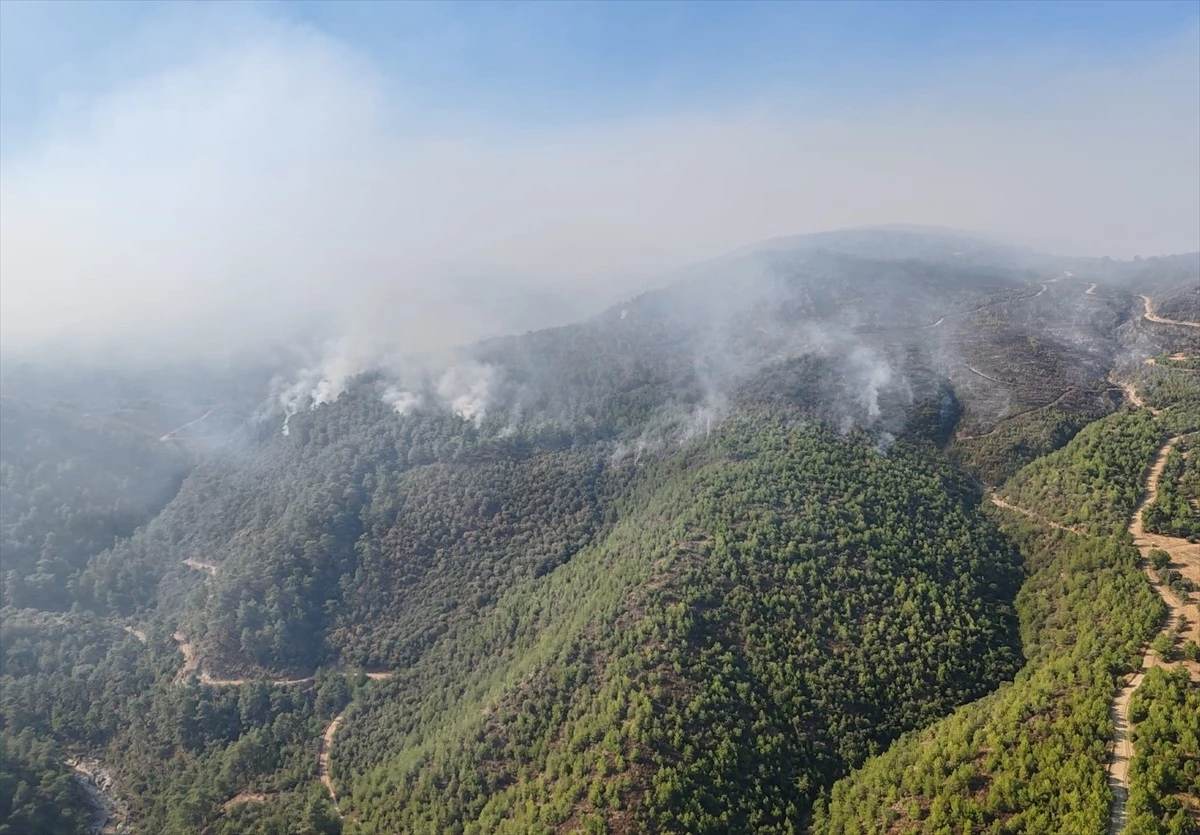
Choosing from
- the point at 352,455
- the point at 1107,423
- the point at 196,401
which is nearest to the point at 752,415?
the point at 1107,423

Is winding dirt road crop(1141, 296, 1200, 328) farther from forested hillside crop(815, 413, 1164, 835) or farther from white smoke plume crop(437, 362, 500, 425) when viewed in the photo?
white smoke plume crop(437, 362, 500, 425)

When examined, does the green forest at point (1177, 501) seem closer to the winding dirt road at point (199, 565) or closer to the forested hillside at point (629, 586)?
the forested hillside at point (629, 586)

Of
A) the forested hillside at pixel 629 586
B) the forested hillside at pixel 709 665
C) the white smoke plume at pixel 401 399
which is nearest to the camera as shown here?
the forested hillside at pixel 629 586

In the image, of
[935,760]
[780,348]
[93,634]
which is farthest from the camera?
[780,348]

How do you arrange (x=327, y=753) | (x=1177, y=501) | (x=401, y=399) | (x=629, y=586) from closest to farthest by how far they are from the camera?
(x=1177, y=501) < (x=629, y=586) < (x=327, y=753) < (x=401, y=399)

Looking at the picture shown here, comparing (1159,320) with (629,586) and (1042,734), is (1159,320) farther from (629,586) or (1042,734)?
(629,586)

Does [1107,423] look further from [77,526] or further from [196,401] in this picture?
[196,401]

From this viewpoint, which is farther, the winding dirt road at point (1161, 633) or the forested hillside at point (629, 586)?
the forested hillside at point (629, 586)

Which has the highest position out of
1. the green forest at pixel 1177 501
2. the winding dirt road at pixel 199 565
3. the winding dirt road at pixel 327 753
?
the green forest at pixel 1177 501

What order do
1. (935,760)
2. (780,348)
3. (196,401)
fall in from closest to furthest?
1. (935,760)
2. (780,348)
3. (196,401)

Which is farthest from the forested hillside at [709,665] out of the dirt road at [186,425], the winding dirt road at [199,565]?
the dirt road at [186,425]

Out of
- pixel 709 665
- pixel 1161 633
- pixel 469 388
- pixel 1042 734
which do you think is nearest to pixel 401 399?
pixel 469 388
